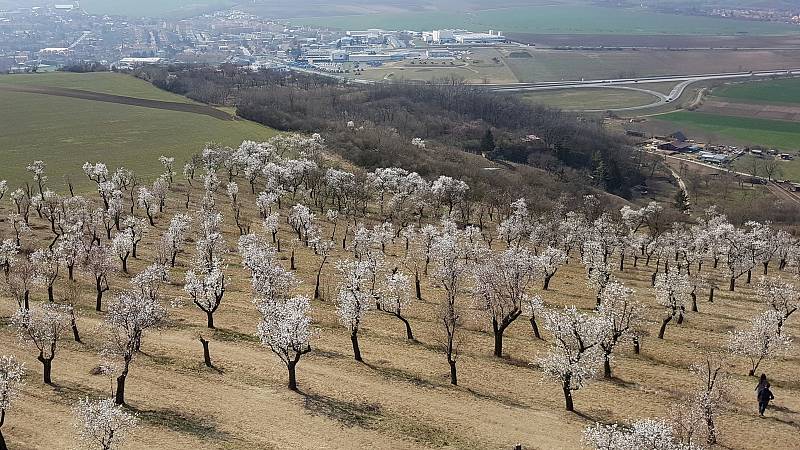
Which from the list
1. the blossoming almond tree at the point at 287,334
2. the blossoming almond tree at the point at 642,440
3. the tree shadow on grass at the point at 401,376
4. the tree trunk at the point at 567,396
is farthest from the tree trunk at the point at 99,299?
the blossoming almond tree at the point at 642,440

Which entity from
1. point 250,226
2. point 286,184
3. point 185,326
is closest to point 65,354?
point 185,326

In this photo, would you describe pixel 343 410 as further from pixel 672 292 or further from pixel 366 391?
pixel 672 292

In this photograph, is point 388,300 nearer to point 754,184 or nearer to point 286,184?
point 286,184

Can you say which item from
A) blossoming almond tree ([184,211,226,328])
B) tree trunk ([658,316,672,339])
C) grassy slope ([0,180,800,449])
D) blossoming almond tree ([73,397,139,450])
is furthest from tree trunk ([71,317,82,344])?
tree trunk ([658,316,672,339])

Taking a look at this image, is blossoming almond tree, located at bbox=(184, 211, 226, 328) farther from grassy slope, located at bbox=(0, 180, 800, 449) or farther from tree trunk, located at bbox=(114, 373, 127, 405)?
tree trunk, located at bbox=(114, 373, 127, 405)

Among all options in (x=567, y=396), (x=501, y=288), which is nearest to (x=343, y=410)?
(x=567, y=396)
